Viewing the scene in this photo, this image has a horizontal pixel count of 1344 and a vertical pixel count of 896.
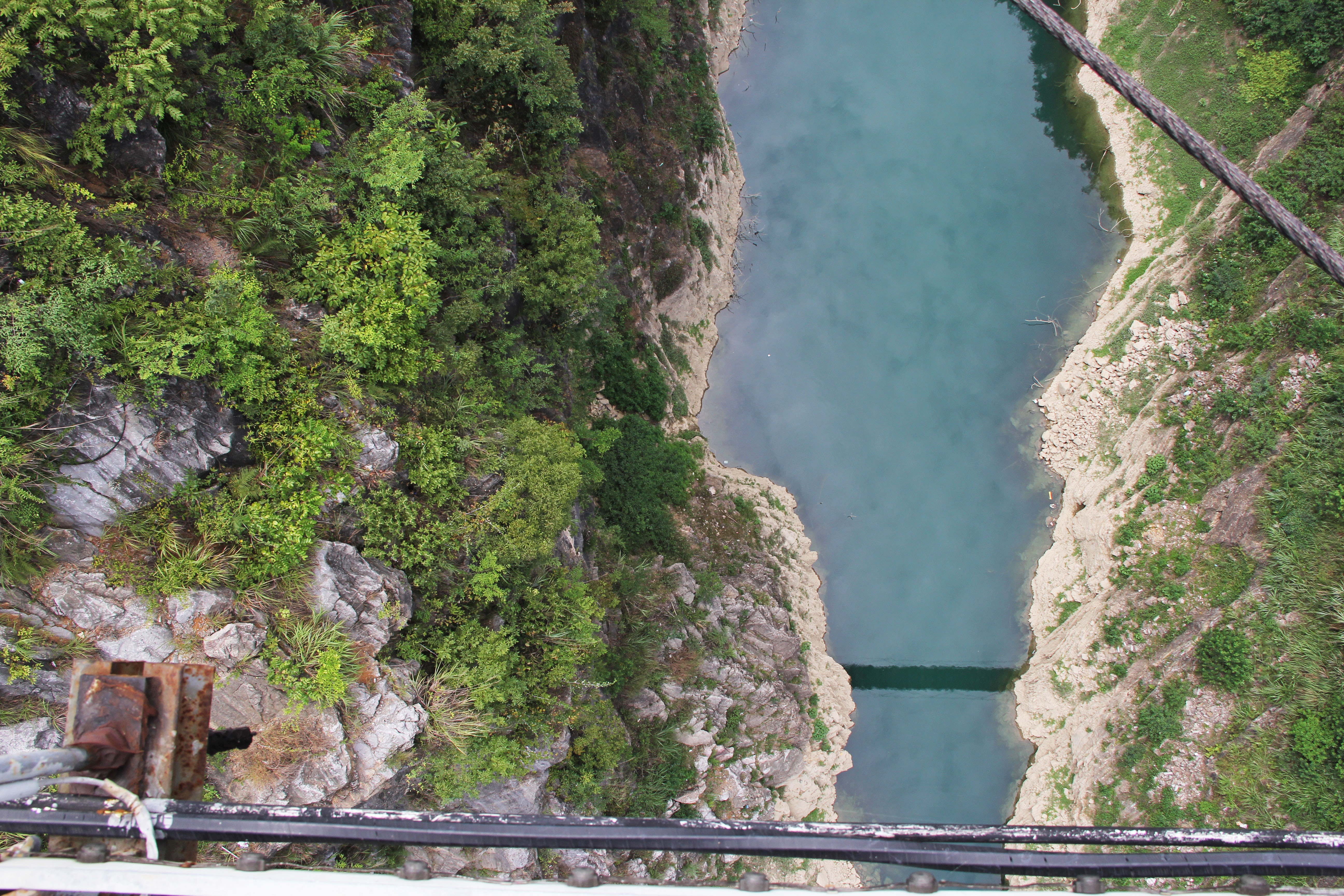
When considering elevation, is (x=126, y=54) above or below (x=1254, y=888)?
above

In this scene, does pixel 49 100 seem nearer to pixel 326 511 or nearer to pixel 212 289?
pixel 212 289

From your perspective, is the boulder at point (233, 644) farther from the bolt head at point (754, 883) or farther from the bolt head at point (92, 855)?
the bolt head at point (754, 883)

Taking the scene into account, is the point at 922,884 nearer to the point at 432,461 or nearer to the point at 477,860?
the point at 432,461

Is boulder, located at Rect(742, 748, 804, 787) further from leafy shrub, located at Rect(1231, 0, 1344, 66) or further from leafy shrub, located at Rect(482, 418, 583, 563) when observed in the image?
leafy shrub, located at Rect(1231, 0, 1344, 66)

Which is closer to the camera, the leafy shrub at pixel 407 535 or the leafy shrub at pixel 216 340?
the leafy shrub at pixel 216 340

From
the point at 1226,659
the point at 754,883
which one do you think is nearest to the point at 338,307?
the point at 754,883

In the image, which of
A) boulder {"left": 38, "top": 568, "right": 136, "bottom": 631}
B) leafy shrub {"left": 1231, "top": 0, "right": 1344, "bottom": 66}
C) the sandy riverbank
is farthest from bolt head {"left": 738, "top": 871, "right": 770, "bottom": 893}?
leafy shrub {"left": 1231, "top": 0, "right": 1344, "bottom": 66}

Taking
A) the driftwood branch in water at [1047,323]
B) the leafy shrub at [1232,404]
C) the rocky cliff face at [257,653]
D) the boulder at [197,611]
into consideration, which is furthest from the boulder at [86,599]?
the leafy shrub at [1232,404]
